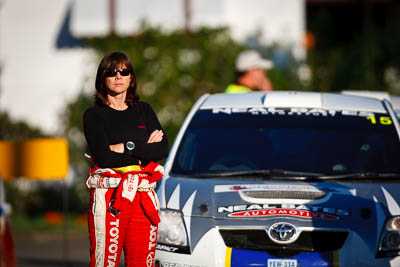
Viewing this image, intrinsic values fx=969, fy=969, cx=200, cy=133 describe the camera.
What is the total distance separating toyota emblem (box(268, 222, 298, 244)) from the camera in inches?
236

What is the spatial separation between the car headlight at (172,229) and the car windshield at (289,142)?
0.76 metres

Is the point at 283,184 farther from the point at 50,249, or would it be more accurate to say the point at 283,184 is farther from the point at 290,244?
the point at 50,249

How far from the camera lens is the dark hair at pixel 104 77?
18.9 feet

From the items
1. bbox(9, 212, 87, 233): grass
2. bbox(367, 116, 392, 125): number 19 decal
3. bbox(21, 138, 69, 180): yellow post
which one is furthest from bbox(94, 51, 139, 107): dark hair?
bbox(9, 212, 87, 233): grass

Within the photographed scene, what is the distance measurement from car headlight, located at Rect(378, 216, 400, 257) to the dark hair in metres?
1.76

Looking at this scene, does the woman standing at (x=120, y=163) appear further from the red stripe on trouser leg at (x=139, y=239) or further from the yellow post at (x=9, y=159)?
the yellow post at (x=9, y=159)

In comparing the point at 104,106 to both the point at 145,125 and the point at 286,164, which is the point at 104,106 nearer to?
the point at 145,125

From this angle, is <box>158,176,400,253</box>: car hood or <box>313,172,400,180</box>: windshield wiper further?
<box>313,172,400,180</box>: windshield wiper

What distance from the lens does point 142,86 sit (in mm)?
17609

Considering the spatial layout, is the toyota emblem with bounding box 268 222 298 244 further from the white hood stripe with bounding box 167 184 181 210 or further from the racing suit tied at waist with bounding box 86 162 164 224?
the racing suit tied at waist with bounding box 86 162 164 224

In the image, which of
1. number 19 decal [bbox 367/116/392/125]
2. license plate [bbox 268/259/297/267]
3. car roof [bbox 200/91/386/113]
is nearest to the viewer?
license plate [bbox 268/259/297/267]

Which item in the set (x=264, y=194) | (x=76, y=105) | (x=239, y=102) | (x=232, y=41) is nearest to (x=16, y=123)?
(x=76, y=105)

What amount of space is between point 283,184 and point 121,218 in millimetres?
1397

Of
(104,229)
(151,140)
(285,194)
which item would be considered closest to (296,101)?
(285,194)
